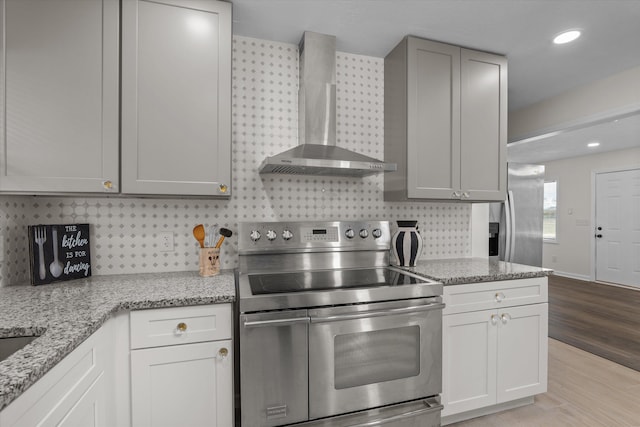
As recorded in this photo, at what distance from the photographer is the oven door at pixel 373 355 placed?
1515mm

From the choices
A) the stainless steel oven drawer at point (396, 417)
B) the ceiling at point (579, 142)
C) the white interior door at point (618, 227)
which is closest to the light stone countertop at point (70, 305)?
the stainless steel oven drawer at point (396, 417)

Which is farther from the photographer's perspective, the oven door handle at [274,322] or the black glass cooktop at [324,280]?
the black glass cooktop at [324,280]

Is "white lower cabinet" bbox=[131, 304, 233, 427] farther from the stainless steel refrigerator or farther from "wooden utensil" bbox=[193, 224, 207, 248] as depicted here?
the stainless steel refrigerator

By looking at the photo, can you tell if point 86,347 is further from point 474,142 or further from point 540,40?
point 540,40

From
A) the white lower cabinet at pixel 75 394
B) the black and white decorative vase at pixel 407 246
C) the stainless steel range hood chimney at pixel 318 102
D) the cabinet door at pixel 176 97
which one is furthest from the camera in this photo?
the black and white decorative vase at pixel 407 246

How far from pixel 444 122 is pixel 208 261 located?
177 cm

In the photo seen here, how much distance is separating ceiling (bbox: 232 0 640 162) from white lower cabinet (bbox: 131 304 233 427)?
5.51 ft

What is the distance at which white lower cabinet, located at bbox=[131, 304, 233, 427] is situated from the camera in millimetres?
1364

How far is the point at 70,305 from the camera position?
1.28 m

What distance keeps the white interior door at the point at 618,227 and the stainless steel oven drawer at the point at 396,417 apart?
5.80 metres

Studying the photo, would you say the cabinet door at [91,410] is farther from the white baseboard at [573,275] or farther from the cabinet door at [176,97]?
the white baseboard at [573,275]

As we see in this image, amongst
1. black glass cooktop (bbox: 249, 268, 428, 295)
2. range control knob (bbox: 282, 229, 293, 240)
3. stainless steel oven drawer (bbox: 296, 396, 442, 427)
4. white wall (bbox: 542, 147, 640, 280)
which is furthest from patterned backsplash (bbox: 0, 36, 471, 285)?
white wall (bbox: 542, 147, 640, 280)

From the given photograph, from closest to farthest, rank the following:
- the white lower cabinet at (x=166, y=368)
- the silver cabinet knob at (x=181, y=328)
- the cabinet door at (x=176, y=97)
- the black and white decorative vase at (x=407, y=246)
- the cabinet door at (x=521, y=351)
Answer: the white lower cabinet at (x=166, y=368) → the silver cabinet knob at (x=181, y=328) → the cabinet door at (x=176, y=97) → the cabinet door at (x=521, y=351) → the black and white decorative vase at (x=407, y=246)

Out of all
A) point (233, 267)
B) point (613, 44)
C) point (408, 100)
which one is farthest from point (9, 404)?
point (613, 44)
